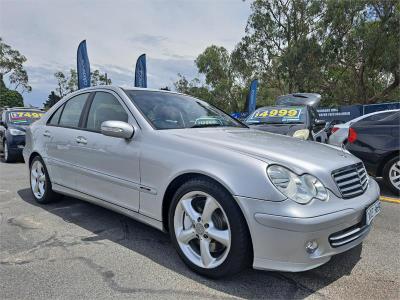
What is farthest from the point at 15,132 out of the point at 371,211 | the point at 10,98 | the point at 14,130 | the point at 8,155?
the point at 10,98

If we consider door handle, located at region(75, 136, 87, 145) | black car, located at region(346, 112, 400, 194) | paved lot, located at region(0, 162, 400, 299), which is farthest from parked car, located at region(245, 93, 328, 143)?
door handle, located at region(75, 136, 87, 145)

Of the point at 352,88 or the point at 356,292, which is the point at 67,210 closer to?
the point at 356,292

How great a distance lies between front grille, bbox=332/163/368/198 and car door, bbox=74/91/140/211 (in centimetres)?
168

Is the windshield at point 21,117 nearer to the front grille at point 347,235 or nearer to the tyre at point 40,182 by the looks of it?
the tyre at point 40,182

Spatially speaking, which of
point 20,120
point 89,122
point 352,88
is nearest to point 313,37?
point 352,88

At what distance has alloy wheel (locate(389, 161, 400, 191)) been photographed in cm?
549

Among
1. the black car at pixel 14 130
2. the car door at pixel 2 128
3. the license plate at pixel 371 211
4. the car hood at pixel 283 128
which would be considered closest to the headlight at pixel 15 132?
the black car at pixel 14 130

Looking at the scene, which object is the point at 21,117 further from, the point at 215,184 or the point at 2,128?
the point at 215,184

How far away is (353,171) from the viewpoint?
2992 mm

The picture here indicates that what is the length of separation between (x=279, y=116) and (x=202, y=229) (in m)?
5.66

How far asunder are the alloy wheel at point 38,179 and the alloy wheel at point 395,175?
16.2 feet

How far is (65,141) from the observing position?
14.1 ft

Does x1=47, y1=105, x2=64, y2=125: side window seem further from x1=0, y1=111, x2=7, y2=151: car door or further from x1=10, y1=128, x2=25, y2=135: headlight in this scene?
x1=0, y1=111, x2=7, y2=151: car door

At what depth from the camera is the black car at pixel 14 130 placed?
952cm
